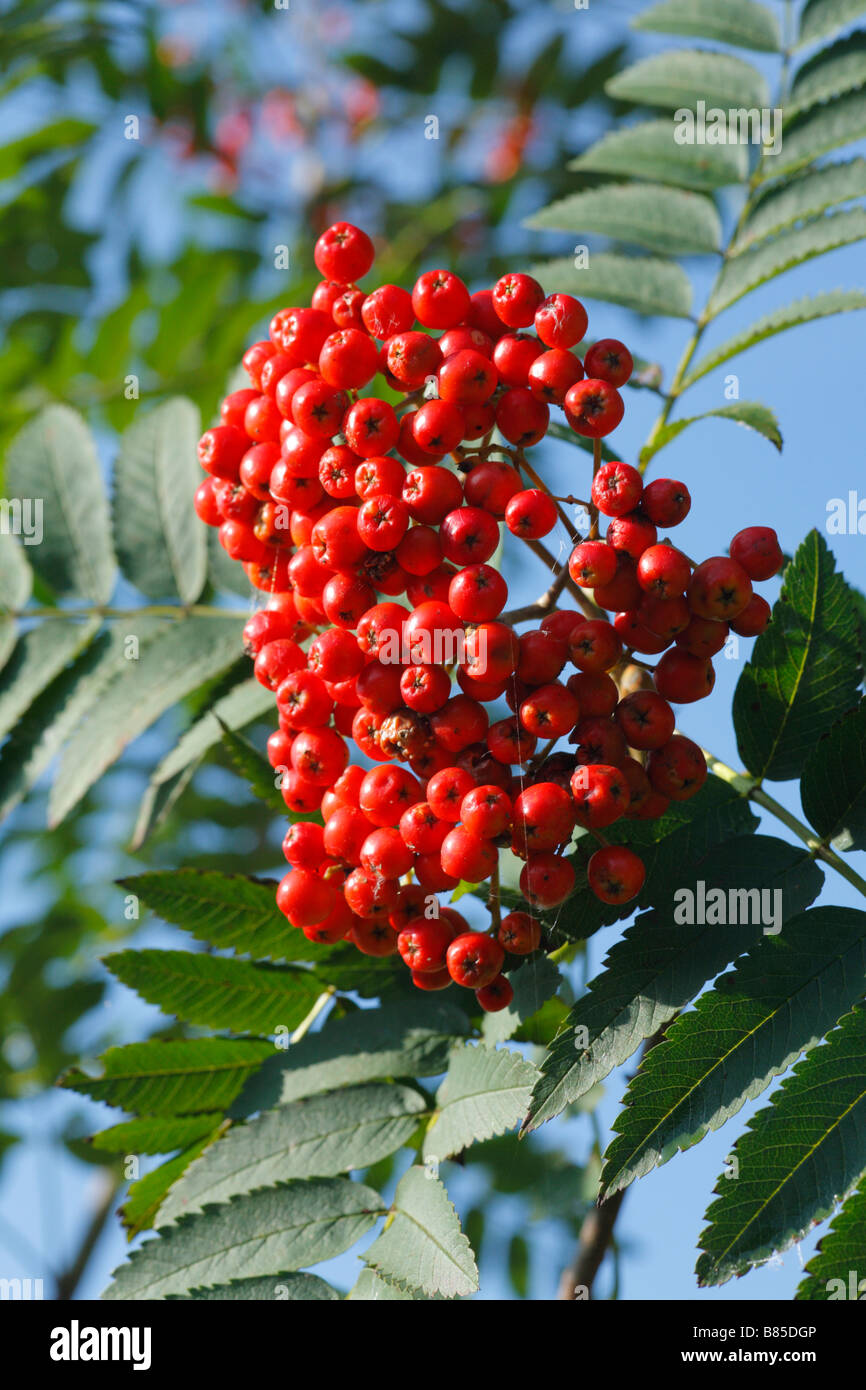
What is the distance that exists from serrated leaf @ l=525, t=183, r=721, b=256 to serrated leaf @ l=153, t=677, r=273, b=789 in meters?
1.07

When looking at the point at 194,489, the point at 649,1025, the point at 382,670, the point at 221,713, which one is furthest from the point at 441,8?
the point at 649,1025

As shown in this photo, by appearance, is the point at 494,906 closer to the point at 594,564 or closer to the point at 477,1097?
the point at 477,1097

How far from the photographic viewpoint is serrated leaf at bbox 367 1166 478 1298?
53.2 inches

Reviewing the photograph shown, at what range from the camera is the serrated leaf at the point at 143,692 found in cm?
203

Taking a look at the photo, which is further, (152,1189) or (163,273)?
(163,273)

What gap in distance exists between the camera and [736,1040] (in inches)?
53.0

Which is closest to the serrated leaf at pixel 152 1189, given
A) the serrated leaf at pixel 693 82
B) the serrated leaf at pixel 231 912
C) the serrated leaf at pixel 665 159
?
the serrated leaf at pixel 231 912

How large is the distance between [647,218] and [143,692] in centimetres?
136

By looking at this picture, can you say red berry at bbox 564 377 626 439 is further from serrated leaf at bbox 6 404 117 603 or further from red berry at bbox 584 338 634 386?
serrated leaf at bbox 6 404 117 603

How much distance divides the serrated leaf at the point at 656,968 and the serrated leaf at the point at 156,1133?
0.66m

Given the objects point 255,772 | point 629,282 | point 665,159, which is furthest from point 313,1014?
point 665,159

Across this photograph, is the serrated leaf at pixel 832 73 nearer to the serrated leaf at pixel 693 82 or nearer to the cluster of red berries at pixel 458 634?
the serrated leaf at pixel 693 82

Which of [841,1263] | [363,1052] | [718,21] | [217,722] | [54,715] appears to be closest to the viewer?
[841,1263]

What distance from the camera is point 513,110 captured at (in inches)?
183
